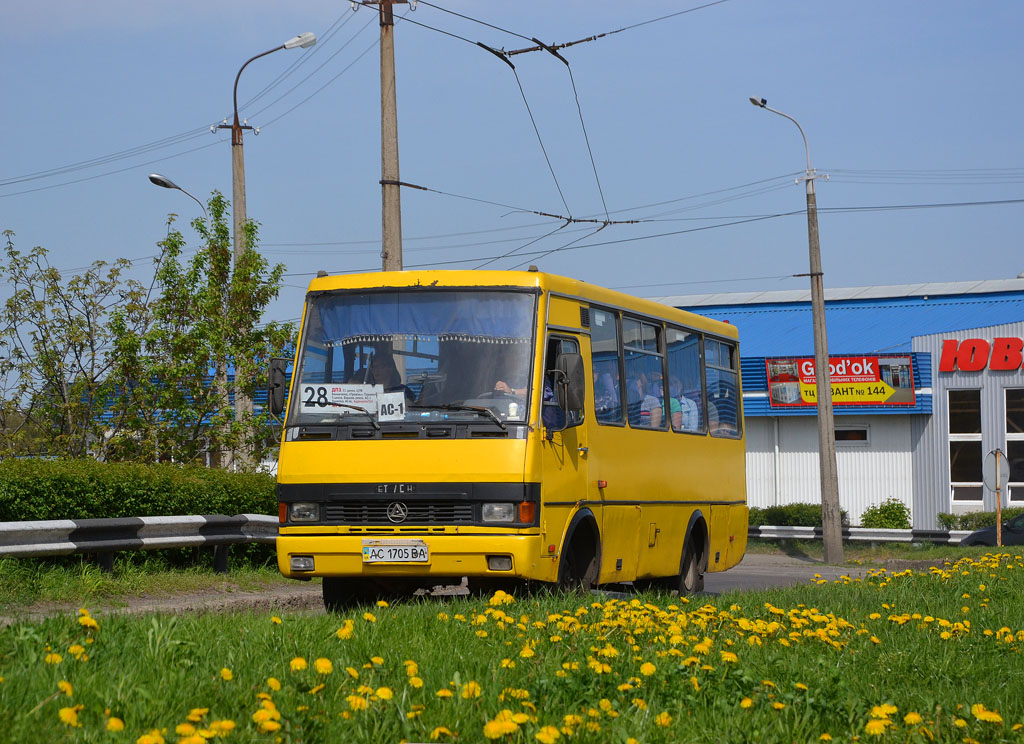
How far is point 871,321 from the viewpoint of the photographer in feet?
154

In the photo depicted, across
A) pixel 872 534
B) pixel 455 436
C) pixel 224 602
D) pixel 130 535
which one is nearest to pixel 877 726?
pixel 455 436

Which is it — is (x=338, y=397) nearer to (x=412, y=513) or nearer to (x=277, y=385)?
(x=277, y=385)

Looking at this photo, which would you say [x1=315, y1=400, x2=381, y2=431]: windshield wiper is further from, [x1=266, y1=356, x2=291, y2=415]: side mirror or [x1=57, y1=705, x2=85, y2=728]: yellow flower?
[x1=57, y1=705, x2=85, y2=728]: yellow flower

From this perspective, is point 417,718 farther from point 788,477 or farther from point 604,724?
point 788,477

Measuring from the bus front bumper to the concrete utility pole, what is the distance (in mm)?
7543

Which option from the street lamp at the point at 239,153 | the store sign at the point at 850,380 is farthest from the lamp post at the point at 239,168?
the store sign at the point at 850,380

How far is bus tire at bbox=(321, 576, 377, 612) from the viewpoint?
433 inches

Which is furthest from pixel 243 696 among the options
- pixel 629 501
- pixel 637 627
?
pixel 629 501

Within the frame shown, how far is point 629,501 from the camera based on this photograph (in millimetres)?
12055

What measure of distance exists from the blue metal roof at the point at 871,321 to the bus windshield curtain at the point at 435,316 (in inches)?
1327

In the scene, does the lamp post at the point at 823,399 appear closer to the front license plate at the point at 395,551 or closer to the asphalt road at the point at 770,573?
the asphalt road at the point at 770,573

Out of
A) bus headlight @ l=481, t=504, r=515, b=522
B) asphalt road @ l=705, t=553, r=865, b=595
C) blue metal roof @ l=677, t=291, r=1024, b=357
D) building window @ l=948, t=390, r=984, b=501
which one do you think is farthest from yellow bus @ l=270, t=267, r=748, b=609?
blue metal roof @ l=677, t=291, r=1024, b=357

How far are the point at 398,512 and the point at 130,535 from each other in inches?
148

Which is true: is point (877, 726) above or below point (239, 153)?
below
